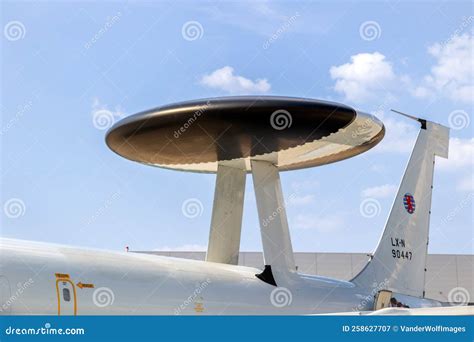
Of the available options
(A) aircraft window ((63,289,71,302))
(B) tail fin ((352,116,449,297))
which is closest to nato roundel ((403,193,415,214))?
(B) tail fin ((352,116,449,297))

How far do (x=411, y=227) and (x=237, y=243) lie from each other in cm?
504

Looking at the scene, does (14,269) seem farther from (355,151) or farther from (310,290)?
(355,151)

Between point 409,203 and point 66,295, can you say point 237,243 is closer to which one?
point 409,203

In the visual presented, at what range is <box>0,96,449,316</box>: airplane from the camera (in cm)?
1173

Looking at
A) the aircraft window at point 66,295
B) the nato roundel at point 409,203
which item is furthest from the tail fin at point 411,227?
the aircraft window at point 66,295

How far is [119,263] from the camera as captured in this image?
12.7m

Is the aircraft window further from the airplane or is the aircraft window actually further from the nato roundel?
the nato roundel

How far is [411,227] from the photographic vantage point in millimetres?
19531

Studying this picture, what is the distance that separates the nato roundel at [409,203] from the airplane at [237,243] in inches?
1.3

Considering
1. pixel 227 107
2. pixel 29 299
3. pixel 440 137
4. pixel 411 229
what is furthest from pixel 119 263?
pixel 440 137

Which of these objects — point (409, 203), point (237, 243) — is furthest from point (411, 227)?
point (237, 243)

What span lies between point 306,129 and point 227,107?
1973 mm

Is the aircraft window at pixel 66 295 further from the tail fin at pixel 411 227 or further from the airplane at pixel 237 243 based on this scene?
the tail fin at pixel 411 227

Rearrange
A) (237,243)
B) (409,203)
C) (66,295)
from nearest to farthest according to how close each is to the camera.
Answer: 1. (66,295)
2. (237,243)
3. (409,203)
